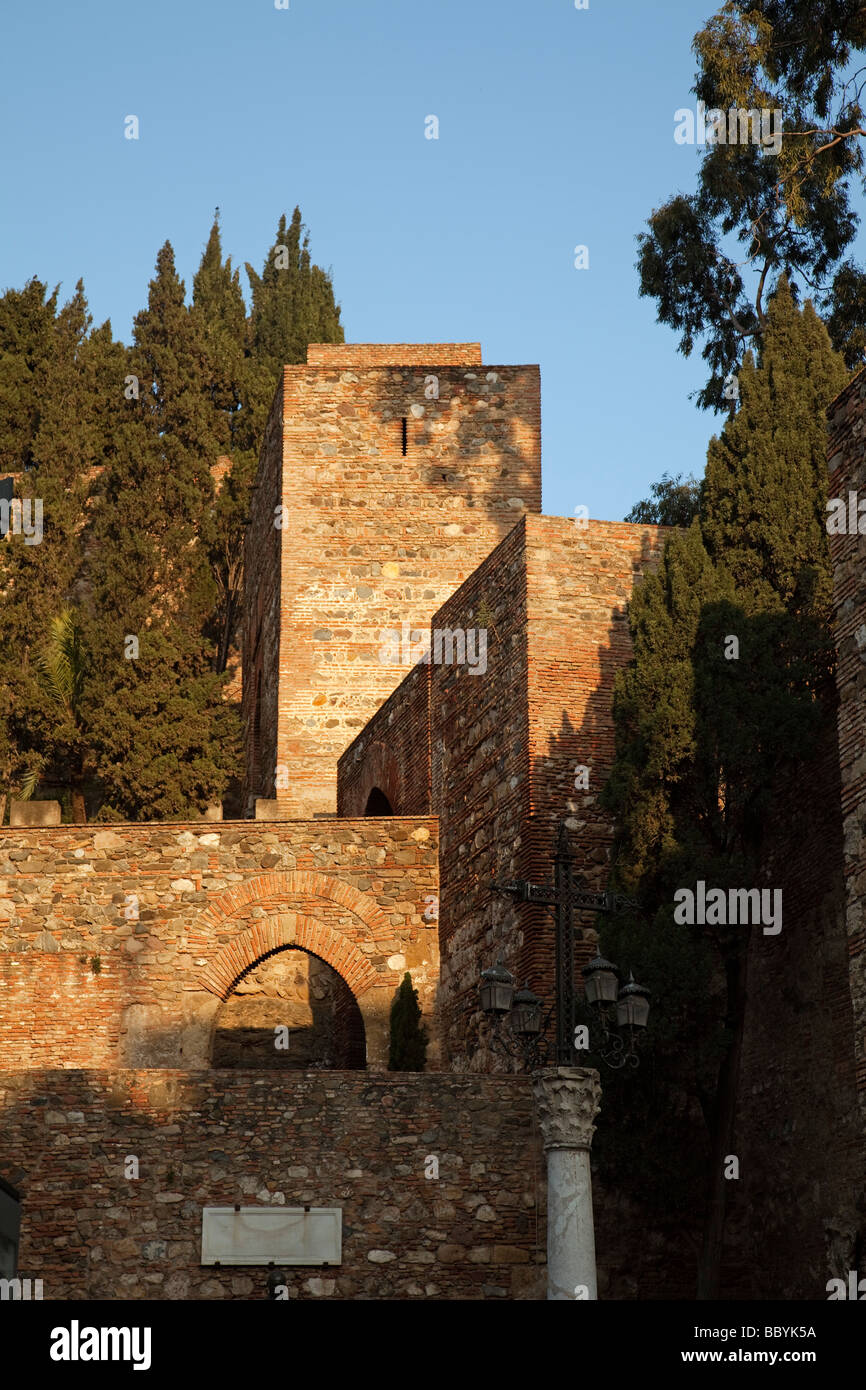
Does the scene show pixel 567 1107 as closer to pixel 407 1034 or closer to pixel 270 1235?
pixel 270 1235

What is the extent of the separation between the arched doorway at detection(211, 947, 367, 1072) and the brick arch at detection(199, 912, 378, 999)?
2878 mm

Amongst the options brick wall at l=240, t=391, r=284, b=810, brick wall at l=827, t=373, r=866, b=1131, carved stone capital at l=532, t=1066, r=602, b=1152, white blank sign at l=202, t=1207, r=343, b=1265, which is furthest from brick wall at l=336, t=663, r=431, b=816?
brick wall at l=827, t=373, r=866, b=1131

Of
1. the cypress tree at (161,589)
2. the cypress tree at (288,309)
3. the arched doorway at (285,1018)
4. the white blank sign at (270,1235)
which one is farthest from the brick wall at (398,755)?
the cypress tree at (288,309)

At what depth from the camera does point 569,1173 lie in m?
12.0

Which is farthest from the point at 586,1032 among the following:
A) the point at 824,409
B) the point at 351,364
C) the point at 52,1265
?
the point at 351,364

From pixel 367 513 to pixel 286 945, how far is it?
8.15m

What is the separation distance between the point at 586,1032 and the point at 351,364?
14206 mm

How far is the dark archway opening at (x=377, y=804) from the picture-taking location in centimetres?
2238

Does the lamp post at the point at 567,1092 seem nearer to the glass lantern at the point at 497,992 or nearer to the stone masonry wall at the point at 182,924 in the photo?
the glass lantern at the point at 497,992

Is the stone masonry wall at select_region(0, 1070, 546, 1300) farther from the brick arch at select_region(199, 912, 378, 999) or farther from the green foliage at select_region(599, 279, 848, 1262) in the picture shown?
the brick arch at select_region(199, 912, 378, 999)

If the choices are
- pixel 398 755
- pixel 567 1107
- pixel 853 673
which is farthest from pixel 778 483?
pixel 398 755

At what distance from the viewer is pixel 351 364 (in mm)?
26500

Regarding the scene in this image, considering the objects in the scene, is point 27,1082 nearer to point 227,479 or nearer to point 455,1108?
point 455,1108

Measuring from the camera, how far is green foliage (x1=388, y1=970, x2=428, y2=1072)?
59.5 feet
